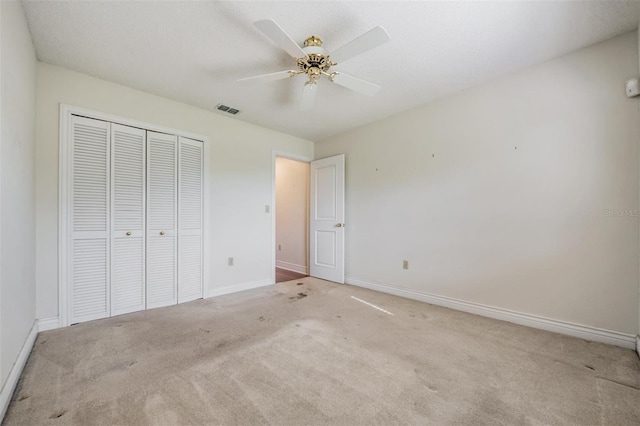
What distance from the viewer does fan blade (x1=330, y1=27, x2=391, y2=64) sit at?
1.60 m

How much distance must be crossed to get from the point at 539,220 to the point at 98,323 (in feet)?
13.6

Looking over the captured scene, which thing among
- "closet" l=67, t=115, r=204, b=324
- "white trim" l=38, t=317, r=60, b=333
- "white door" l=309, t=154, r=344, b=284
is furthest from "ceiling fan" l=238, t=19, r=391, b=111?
"white trim" l=38, t=317, r=60, b=333

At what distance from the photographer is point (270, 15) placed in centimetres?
180

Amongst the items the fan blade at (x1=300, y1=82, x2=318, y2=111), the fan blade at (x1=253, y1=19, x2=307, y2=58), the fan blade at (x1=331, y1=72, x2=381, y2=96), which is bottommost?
the fan blade at (x1=300, y1=82, x2=318, y2=111)

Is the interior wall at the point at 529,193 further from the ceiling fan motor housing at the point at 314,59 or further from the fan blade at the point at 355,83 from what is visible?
the ceiling fan motor housing at the point at 314,59

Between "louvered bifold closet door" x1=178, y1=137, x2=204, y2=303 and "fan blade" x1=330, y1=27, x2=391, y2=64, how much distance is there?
2124 mm

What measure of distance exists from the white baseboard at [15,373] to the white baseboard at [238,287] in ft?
Result: 5.14

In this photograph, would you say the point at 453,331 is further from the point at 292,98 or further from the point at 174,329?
the point at 292,98

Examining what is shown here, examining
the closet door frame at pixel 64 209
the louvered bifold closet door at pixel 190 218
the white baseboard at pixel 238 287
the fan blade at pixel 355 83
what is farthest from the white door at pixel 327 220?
the closet door frame at pixel 64 209

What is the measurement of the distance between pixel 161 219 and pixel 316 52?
2398 millimetres

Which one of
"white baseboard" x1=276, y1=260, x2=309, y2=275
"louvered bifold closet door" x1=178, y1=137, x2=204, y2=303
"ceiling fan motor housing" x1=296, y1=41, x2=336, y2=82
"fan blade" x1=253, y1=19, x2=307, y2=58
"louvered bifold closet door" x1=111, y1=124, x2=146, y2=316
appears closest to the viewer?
"fan blade" x1=253, y1=19, x2=307, y2=58

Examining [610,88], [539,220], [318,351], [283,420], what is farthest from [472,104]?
[283,420]

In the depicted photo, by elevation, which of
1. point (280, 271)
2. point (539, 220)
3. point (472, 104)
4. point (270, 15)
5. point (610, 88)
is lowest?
point (280, 271)

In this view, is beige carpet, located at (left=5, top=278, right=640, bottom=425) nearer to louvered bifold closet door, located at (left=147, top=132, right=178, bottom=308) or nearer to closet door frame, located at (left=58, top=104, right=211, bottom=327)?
closet door frame, located at (left=58, top=104, right=211, bottom=327)
